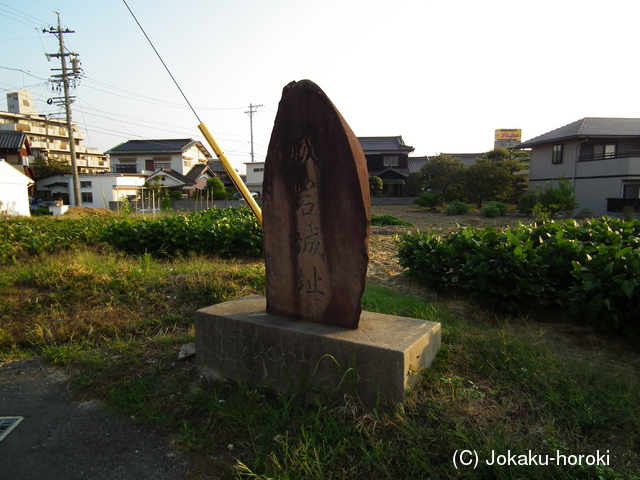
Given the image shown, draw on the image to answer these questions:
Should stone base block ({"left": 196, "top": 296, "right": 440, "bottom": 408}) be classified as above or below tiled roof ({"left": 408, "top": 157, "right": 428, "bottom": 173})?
below

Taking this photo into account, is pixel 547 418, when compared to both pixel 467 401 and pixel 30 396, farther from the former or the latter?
pixel 30 396

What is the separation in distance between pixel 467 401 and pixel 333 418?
0.92 meters

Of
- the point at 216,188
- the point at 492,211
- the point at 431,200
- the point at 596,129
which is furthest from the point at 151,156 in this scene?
the point at 596,129

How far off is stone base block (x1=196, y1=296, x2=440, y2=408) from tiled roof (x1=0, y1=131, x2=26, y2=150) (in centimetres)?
3590

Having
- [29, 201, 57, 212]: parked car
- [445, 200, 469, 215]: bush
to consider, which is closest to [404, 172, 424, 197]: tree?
[445, 200, 469, 215]: bush

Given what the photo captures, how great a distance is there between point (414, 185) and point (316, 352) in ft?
97.3

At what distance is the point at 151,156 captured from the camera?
140 feet

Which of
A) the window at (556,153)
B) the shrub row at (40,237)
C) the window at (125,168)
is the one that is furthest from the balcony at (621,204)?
the window at (125,168)

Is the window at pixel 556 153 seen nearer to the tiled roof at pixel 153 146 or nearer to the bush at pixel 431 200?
the bush at pixel 431 200

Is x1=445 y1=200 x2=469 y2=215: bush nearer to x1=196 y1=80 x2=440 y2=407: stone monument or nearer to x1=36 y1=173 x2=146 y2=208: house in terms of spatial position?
x1=196 y1=80 x2=440 y2=407: stone monument

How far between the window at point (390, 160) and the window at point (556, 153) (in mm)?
15954

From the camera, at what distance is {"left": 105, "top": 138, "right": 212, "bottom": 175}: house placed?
139 ft

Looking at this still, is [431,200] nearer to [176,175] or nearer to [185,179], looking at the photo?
[185,179]

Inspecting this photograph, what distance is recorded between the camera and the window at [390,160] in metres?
39.8
